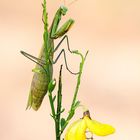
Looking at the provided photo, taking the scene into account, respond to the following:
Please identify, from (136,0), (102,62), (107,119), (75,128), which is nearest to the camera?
(75,128)

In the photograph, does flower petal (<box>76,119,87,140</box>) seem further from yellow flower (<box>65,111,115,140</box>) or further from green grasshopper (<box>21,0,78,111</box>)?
green grasshopper (<box>21,0,78,111</box>)

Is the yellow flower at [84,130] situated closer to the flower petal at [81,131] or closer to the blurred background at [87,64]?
the flower petal at [81,131]

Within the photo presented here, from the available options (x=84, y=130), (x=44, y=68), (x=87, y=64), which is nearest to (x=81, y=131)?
(x=84, y=130)

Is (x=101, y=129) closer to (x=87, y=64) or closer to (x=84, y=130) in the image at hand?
(x=84, y=130)

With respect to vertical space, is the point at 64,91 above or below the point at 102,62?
below

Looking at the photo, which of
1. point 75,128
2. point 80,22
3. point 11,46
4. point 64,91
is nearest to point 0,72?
point 11,46

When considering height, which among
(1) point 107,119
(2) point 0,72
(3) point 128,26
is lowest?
(1) point 107,119

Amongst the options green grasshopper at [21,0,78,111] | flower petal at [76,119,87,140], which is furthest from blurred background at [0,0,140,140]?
flower petal at [76,119,87,140]

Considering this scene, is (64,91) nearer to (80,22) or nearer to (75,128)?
(80,22)

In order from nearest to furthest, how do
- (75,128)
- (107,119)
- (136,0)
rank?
1. (75,128)
2. (107,119)
3. (136,0)
